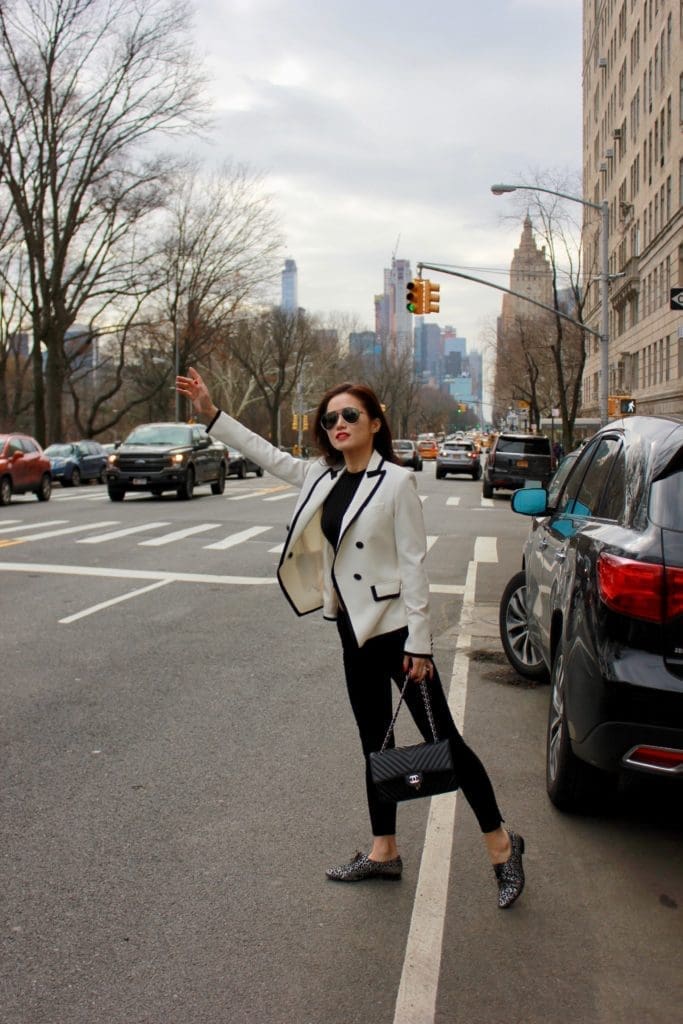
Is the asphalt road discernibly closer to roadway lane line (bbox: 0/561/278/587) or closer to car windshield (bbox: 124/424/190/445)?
roadway lane line (bbox: 0/561/278/587)

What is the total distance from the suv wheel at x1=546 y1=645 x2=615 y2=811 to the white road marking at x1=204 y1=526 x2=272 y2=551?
34.0ft

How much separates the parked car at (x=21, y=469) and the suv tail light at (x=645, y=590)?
21.9 meters

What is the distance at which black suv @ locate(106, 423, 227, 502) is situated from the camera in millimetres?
24281

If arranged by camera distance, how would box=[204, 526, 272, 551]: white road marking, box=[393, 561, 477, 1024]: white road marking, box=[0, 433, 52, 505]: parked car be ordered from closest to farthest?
box=[393, 561, 477, 1024]: white road marking
box=[204, 526, 272, 551]: white road marking
box=[0, 433, 52, 505]: parked car

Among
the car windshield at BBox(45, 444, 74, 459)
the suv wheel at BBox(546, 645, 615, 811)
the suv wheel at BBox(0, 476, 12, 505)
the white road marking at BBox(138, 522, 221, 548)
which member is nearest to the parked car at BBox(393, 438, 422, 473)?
the car windshield at BBox(45, 444, 74, 459)

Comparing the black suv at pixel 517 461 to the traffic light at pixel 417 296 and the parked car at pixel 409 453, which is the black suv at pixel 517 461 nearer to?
the traffic light at pixel 417 296

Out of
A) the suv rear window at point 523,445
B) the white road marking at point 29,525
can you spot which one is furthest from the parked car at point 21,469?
the suv rear window at point 523,445

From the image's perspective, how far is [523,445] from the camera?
30.0m

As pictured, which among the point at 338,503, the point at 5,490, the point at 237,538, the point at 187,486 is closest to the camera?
the point at 338,503

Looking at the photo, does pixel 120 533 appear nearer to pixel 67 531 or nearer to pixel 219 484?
pixel 67 531

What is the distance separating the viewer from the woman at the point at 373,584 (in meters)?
3.51

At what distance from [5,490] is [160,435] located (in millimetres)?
4113

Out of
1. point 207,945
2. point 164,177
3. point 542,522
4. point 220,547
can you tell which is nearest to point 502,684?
point 542,522

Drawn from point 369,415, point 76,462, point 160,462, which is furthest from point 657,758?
point 76,462
